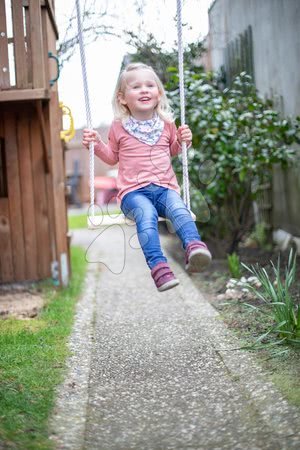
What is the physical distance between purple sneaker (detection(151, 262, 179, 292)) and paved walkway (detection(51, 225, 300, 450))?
29 centimetres

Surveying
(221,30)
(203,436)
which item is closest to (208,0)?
(221,30)

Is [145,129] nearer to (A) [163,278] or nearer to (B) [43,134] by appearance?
(A) [163,278]

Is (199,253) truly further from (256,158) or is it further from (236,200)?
(236,200)

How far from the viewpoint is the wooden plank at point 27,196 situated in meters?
5.81

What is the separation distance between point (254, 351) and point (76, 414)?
3.82 feet

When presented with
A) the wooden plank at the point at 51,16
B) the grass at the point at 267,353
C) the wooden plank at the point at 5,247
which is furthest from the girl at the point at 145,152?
the wooden plank at the point at 5,247

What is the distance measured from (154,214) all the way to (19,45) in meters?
2.19

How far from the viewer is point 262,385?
9.59 ft

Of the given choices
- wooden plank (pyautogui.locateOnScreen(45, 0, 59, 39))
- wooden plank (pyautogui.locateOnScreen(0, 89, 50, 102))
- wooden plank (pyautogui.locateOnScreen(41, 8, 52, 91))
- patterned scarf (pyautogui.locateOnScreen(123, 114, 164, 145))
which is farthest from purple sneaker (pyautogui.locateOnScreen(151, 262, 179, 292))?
wooden plank (pyautogui.locateOnScreen(45, 0, 59, 39))

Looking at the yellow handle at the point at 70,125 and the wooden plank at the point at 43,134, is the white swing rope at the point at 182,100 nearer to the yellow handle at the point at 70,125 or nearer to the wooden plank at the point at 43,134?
the wooden plank at the point at 43,134

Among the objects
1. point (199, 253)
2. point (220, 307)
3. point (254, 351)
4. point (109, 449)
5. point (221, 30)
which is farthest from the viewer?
point (221, 30)

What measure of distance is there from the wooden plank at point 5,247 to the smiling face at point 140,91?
2461mm

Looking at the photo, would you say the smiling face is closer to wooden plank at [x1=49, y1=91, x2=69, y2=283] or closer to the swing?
the swing

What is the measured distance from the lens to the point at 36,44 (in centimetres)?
494
